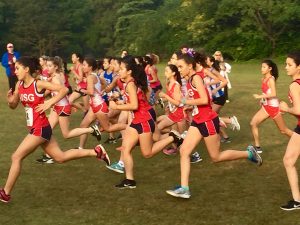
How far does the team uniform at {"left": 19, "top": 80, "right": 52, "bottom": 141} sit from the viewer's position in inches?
248

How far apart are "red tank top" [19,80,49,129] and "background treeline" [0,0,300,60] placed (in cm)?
3069

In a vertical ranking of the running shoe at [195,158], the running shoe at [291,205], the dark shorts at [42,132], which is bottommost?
the running shoe at [291,205]

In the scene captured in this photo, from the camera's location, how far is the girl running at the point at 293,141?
232 inches

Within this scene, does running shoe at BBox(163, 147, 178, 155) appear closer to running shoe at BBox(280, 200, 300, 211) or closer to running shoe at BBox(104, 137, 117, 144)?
running shoe at BBox(104, 137, 117, 144)

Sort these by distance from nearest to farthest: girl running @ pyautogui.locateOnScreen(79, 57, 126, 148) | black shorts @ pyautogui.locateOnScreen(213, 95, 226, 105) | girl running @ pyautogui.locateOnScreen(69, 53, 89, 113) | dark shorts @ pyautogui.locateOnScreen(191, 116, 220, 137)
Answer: dark shorts @ pyautogui.locateOnScreen(191, 116, 220, 137)
girl running @ pyautogui.locateOnScreen(79, 57, 126, 148)
black shorts @ pyautogui.locateOnScreen(213, 95, 226, 105)
girl running @ pyautogui.locateOnScreen(69, 53, 89, 113)

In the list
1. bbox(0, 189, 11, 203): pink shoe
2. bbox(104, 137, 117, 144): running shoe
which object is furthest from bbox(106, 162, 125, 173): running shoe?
bbox(104, 137, 117, 144): running shoe

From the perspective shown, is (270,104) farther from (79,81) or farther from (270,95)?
(79,81)

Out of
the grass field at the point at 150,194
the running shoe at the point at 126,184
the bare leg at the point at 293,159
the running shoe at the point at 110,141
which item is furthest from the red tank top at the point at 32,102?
the running shoe at the point at 110,141

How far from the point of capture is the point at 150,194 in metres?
6.83

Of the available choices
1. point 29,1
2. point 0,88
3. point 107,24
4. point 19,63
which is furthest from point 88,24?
point 19,63

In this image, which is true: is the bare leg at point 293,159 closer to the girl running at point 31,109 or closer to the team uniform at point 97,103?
the girl running at point 31,109

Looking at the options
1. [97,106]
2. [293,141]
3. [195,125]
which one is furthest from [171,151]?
[293,141]

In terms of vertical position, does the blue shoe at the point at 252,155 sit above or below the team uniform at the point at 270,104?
below

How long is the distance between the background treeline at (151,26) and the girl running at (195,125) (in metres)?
30.0
